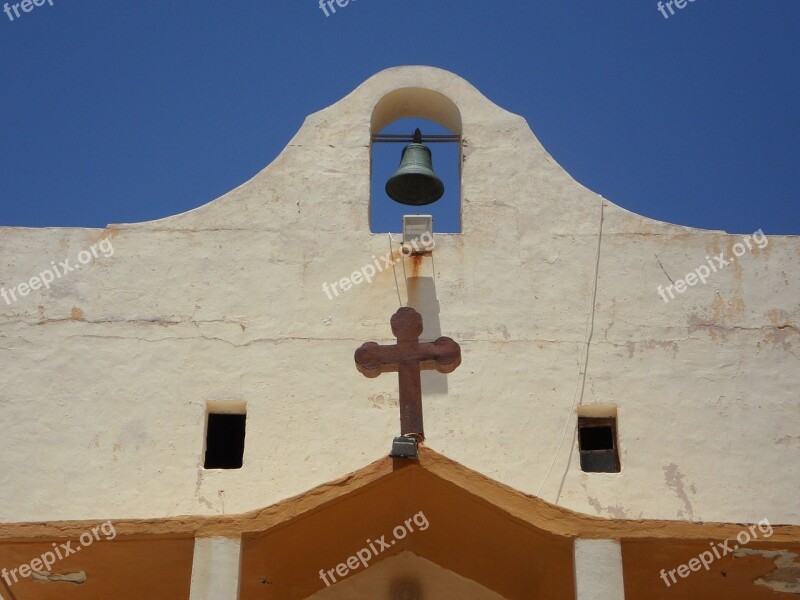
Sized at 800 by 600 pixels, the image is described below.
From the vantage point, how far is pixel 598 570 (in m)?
7.39

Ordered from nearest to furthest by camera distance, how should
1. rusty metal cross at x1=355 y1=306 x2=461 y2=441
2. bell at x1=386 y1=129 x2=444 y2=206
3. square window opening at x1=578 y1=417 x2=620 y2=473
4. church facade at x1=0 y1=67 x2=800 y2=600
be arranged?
1. rusty metal cross at x1=355 y1=306 x2=461 y2=441
2. church facade at x1=0 y1=67 x2=800 y2=600
3. square window opening at x1=578 y1=417 x2=620 y2=473
4. bell at x1=386 y1=129 x2=444 y2=206

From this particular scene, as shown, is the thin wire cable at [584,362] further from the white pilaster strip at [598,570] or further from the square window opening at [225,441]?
the square window opening at [225,441]

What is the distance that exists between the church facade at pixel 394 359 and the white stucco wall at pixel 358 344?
0.02 m

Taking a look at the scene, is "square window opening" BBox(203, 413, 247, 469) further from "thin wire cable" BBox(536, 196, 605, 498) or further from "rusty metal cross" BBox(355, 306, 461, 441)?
"thin wire cable" BBox(536, 196, 605, 498)

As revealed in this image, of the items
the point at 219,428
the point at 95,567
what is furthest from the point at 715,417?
the point at 95,567

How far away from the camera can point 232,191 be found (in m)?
10.6

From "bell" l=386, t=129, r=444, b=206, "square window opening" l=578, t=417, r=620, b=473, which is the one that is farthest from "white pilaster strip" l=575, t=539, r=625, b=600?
"bell" l=386, t=129, r=444, b=206

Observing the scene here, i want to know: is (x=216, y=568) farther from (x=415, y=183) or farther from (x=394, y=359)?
(x=415, y=183)

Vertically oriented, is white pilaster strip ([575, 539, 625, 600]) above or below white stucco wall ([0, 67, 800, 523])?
below

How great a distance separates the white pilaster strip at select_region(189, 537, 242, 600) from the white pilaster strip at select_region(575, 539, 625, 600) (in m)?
1.94

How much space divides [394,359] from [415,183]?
10.2 feet

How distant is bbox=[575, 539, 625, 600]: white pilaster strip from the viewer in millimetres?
7344

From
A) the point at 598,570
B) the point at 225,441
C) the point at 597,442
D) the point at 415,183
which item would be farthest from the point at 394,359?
the point at 415,183

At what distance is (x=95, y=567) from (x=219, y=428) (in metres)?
2.13
